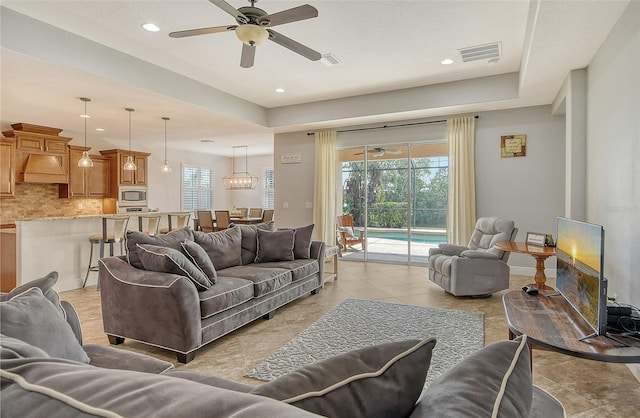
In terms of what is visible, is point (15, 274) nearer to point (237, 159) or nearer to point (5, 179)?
point (5, 179)

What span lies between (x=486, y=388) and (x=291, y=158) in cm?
705

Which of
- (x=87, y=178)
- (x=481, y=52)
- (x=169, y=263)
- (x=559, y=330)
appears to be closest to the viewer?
(x=559, y=330)

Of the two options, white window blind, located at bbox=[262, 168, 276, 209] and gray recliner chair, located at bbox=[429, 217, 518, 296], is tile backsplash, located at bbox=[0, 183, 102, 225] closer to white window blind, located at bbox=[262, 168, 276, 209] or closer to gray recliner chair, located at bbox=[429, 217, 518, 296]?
white window blind, located at bbox=[262, 168, 276, 209]

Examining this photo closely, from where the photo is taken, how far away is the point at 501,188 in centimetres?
584

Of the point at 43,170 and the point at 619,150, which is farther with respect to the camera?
the point at 43,170

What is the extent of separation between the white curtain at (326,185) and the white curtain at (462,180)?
7.20 ft

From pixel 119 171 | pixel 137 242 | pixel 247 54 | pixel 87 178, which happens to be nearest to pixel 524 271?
pixel 247 54

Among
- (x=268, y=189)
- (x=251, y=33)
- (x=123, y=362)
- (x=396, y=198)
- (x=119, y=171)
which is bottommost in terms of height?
(x=123, y=362)

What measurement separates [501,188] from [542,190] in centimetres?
57

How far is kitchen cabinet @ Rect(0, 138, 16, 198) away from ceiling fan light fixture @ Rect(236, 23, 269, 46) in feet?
19.4

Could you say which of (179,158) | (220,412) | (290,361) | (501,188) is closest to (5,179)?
(179,158)

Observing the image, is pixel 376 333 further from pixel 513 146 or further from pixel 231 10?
pixel 513 146

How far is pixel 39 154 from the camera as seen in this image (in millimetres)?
6789

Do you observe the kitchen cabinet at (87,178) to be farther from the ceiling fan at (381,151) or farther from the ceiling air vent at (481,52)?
the ceiling air vent at (481,52)
